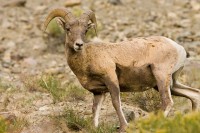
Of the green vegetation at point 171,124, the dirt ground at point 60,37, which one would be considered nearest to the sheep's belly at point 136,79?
the dirt ground at point 60,37

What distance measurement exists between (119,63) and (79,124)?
1270 mm

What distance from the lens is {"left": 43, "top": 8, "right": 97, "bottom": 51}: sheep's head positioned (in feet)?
37.0

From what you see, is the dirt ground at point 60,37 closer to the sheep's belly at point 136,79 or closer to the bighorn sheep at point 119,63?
the sheep's belly at point 136,79

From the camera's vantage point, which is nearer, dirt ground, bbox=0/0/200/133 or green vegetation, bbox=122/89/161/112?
green vegetation, bbox=122/89/161/112

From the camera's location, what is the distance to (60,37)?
20156mm

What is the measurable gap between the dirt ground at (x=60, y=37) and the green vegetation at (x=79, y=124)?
1.62m

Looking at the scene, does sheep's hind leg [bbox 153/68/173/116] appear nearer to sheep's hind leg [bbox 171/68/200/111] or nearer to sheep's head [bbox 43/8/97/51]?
sheep's hind leg [bbox 171/68/200/111]

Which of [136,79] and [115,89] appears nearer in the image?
[115,89]

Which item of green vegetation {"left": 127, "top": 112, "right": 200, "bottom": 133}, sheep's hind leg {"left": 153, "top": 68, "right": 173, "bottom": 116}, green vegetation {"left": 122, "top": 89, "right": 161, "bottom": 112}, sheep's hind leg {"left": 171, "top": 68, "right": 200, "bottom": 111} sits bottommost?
green vegetation {"left": 122, "top": 89, "right": 161, "bottom": 112}

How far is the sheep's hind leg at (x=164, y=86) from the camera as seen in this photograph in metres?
11.7

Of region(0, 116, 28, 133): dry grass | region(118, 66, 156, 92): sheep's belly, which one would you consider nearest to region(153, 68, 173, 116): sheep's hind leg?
region(118, 66, 156, 92): sheep's belly

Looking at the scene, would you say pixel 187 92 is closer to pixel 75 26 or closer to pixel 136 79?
pixel 136 79

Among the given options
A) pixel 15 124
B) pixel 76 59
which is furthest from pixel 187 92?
pixel 15 124

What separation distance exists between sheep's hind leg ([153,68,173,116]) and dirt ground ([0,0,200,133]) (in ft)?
7.50
